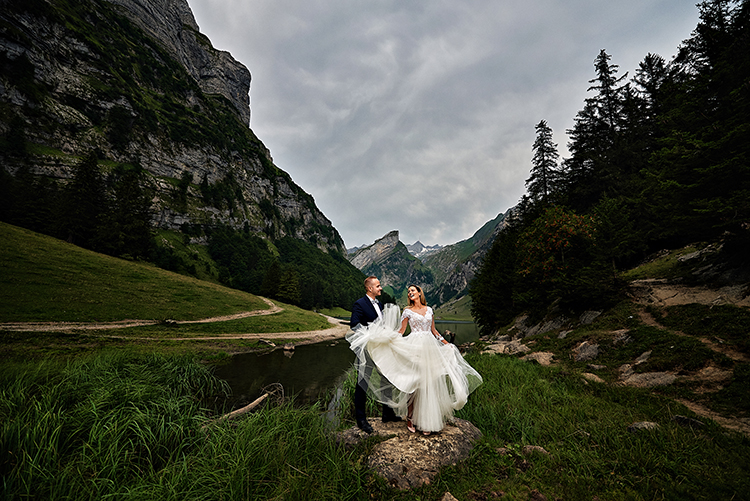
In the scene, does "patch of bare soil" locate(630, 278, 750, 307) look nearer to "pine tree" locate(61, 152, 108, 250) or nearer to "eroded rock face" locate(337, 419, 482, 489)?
"eroded rock face" locate(337, 419, 482, 489)

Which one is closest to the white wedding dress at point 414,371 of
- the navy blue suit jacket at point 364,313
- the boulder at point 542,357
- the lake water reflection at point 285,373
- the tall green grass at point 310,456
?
the navy blue suit jacket at point 364,313

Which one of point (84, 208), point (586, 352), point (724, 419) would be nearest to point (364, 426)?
point (724, 419)

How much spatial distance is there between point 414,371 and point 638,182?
27598 mm

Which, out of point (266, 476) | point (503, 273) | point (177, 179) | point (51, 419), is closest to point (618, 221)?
point (503, 273)

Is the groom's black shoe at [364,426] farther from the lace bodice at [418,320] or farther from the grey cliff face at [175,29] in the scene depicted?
the grey cliff face at [175,29]

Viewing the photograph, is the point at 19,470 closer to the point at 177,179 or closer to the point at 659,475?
the point at 659,475

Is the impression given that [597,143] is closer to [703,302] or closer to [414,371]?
[703,302]

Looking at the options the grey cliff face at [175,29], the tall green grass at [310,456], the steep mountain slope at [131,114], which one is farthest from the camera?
the grey cliff face at [175,29]

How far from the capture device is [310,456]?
15.6ft

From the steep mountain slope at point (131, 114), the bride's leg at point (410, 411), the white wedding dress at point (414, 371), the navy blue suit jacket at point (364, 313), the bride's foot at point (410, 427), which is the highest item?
the steep mountain slope at point (131, 114)

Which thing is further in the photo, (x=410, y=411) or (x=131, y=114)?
(x=131, y=114)

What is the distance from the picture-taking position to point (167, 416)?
5906 mm

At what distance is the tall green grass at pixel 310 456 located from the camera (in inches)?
135

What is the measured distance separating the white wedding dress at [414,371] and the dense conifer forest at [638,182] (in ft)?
43.2
